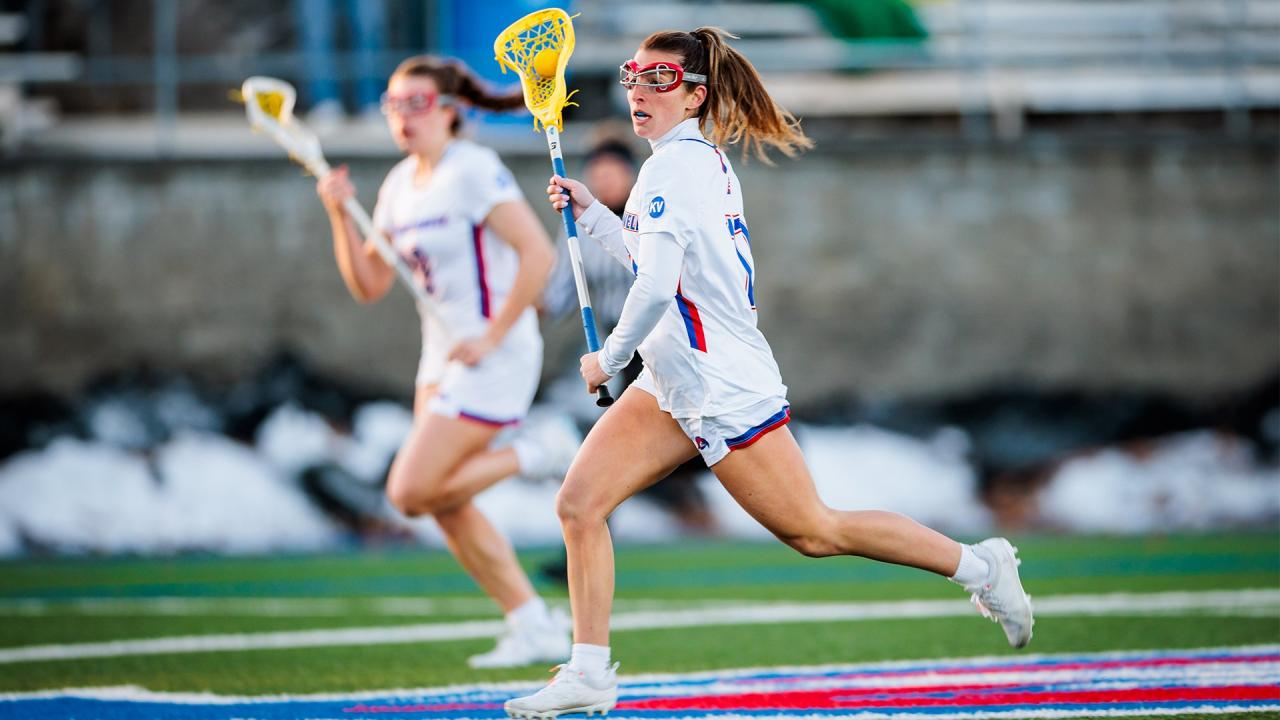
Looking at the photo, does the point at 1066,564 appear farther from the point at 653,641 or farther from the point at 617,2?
the point at 617,2

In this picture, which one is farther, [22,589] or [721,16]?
[721,16]

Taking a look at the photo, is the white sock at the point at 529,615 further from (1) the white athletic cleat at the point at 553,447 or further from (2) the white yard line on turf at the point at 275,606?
(2) the white yard line on turf at the point at 275,606

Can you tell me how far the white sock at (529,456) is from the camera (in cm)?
692

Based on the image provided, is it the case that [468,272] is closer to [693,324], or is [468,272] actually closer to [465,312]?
[465,312]

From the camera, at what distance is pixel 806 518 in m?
4.84

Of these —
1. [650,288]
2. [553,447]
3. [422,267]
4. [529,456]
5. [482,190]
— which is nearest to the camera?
[650,288]

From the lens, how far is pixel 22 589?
31.5 feet

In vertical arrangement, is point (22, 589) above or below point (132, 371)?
below

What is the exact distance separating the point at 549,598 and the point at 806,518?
4159mm

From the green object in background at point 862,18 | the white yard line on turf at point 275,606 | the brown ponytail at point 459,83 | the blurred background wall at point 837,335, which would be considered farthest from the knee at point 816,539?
the green object in background at point 862,18

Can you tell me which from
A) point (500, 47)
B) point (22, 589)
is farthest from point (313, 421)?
point (500, 47)

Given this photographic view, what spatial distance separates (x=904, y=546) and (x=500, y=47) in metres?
2.11

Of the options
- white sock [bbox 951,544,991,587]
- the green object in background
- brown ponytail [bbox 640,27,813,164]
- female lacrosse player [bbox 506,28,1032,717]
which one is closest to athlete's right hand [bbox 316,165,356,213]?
female lacrosse player [bbox 506,28,1032,717]

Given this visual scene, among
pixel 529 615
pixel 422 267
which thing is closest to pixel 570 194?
pixel 422 267
